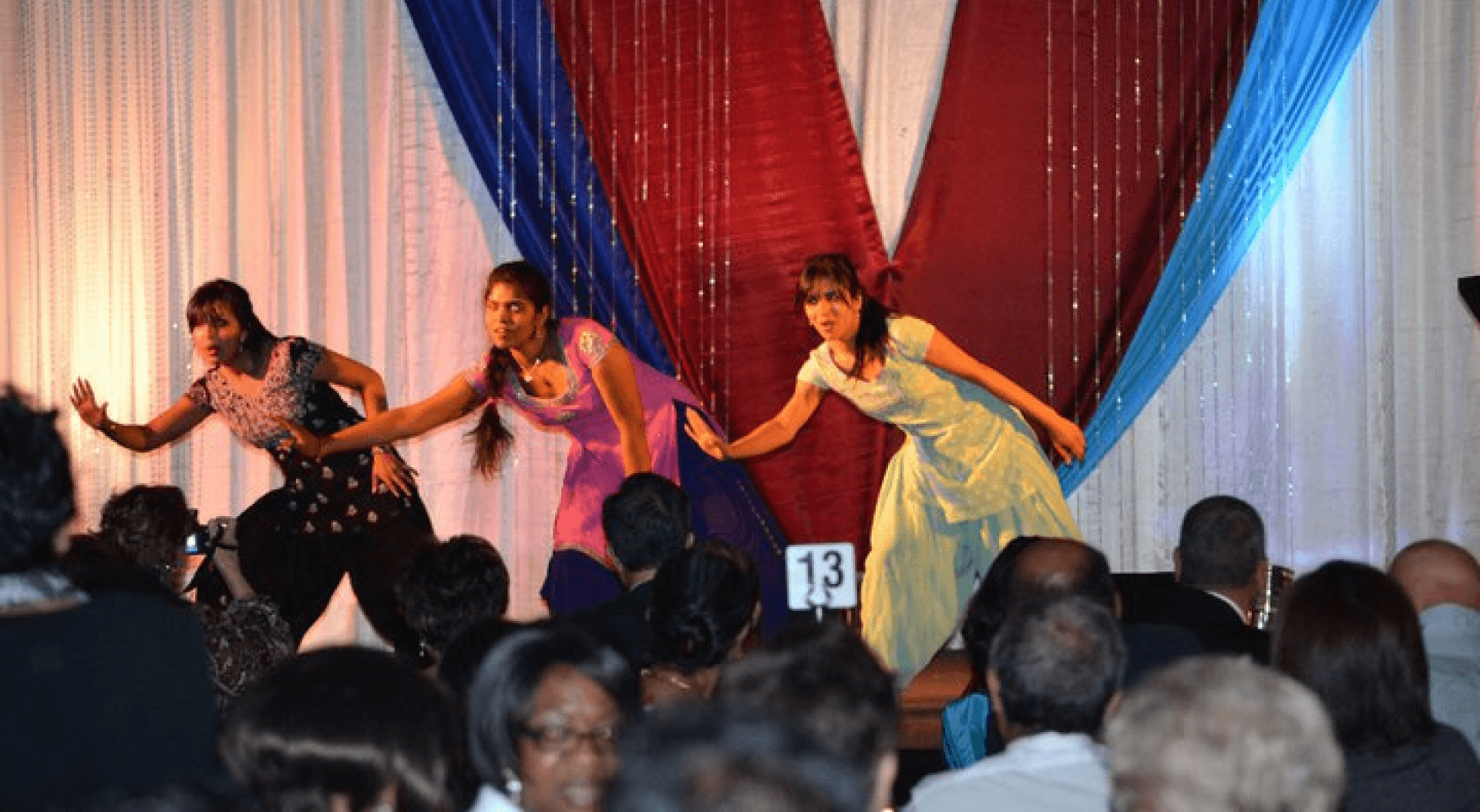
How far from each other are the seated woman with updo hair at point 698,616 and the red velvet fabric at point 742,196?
194 inches

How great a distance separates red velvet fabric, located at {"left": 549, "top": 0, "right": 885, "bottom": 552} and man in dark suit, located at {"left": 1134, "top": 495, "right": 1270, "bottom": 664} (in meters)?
4.26

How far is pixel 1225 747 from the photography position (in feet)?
6.31

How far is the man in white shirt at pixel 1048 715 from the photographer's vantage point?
2629 mm

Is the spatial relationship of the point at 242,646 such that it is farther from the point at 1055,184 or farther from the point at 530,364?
the point at 1055,184

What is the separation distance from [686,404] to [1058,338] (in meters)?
1.73

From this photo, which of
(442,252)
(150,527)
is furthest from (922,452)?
(150,527)

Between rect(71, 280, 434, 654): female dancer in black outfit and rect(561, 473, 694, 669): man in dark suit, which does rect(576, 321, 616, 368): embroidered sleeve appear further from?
rect(561, 473, 694, 669): man in dark suit

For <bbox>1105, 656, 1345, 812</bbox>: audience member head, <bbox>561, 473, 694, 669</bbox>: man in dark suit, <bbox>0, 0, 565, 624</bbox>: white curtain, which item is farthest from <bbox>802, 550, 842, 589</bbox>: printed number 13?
<bbox>0, 0, 565, 624</bbox>: white curtain

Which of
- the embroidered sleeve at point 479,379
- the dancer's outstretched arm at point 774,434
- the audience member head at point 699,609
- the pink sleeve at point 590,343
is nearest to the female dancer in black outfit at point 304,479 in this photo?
the embroidered sleeve at point 479,379

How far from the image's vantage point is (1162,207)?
27.2 feet

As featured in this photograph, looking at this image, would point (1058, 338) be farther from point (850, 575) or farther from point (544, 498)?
point (850, 575)

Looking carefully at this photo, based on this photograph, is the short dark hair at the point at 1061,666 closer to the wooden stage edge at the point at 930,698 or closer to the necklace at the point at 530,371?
the wooden stage edge at the point at 930,698

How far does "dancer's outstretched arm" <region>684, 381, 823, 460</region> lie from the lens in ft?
23.8

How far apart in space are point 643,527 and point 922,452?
3.03 meters
